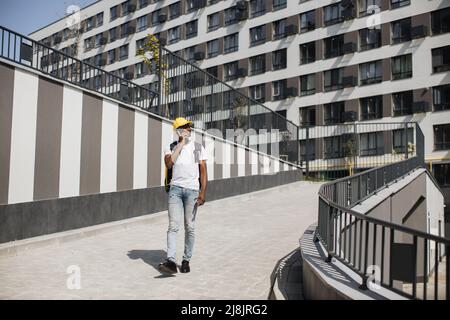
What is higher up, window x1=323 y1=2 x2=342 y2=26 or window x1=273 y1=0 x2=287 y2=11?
window x1=273 y1=0 x2=287 y2=11

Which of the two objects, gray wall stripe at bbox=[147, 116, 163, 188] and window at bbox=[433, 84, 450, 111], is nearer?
gray wall stripe at bbox=[147, 116, 163, 188]

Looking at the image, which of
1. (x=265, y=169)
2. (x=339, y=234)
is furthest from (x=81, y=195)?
(x=265, y=169)

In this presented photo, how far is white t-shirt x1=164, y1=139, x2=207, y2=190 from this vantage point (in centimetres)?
561

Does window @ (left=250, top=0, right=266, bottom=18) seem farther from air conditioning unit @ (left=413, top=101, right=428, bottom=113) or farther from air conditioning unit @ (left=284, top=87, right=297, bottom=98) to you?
air conditioning unit @ (left=413, top=101, right=428, bottom=113)

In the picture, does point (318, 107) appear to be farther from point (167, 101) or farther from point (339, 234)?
point (339, 234)

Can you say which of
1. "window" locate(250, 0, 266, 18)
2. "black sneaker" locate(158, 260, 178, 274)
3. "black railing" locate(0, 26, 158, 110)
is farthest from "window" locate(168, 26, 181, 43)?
"black sneaker" locate(158, 260, 178, 274)

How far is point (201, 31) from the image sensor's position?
48.1m

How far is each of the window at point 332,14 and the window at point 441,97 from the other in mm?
10598

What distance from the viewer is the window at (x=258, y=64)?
4316cm

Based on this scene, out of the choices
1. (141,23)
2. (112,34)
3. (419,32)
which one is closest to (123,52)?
(112,34)

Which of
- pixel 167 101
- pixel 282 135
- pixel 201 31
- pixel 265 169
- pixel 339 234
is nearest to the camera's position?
pixel 339 234

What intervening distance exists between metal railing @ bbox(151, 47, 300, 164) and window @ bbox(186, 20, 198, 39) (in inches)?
1269

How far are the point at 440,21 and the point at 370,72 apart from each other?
6.37 metres
